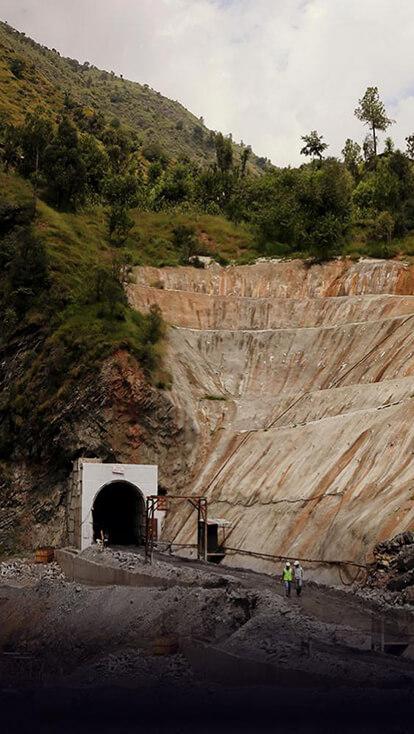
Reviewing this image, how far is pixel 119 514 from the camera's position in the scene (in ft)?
184

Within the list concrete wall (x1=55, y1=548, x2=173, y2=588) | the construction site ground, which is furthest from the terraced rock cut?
concrete wall (x1=55, y1=548, x2=173, y2=588)

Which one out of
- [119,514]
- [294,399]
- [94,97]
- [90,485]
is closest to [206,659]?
[90,485]

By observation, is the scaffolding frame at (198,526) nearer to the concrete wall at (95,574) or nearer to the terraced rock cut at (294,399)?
the terraced rock cut at (294,399)

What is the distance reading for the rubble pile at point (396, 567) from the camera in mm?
27016

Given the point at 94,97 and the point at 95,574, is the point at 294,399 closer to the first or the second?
the point at 95,574

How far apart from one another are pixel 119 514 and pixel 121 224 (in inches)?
1165

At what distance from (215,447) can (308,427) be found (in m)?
8.07

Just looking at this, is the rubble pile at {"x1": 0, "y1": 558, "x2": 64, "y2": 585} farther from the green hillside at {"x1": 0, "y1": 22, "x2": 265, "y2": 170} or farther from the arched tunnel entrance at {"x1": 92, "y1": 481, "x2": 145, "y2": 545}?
the green hillside at {"x1": 0, "y1": 22, "x2": 265, "y2": 170}

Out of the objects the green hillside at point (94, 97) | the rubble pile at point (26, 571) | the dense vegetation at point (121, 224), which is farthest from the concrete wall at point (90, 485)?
the green hillside at point (94, 97)

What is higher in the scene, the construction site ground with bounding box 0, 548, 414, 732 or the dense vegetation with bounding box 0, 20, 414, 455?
the dense vegetation with bounding box 0, 20, 414, 455

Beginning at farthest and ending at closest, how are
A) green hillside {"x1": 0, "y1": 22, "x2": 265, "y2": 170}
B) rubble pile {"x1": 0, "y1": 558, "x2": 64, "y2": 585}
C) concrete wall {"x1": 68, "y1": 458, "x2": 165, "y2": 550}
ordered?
green hillside {"x1": 0, "y1": 22, "x2": 265, "y2": 170} < concrete wall {"x1": 68, "y1": 458, "x2": 165, "y2": 550} < rubble pile {"x1": 0, "y1": 558, "x2": 64, "y2": 585}

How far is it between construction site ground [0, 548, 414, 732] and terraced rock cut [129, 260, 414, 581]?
132 inches

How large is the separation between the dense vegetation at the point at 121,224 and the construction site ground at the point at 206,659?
22.1m

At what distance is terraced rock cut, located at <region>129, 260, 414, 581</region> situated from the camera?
35594 millimetres
